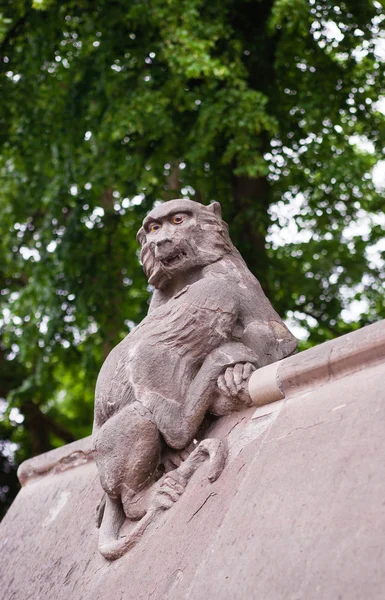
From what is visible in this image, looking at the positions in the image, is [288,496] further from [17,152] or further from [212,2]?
[17,152]

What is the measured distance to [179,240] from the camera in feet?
14.7

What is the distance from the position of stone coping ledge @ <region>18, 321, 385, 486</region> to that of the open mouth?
82 cm

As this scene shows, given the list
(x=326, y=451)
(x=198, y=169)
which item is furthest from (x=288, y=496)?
(x=198, y=169)

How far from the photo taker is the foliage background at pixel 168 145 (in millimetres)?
8914

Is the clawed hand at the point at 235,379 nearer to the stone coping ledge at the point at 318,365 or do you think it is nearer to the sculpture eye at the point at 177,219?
the stone coping ledge at the point at 318,365

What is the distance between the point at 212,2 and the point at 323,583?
24.0 feet

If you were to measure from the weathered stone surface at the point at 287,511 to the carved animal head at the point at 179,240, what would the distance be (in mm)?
866

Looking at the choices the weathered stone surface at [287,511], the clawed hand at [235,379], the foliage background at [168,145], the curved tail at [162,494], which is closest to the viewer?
the weathered stone surface at [287,511]

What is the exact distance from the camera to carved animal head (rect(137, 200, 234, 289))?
4.48 metres

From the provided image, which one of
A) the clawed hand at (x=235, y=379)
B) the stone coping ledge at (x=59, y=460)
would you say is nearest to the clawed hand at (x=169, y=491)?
the clawed hand at (x=235, y=379)

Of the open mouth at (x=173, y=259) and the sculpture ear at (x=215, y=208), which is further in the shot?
the sculpture ear at (x=215, y=208)

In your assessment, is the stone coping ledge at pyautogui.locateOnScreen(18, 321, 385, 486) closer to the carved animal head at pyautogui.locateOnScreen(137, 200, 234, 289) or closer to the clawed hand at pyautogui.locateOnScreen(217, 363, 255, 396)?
the clawed hand at pyautogui.locateOnScreen(217, 363, 255, 396)

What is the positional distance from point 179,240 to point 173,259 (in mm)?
97

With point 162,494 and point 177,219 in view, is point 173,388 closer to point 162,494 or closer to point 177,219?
point 162,494
